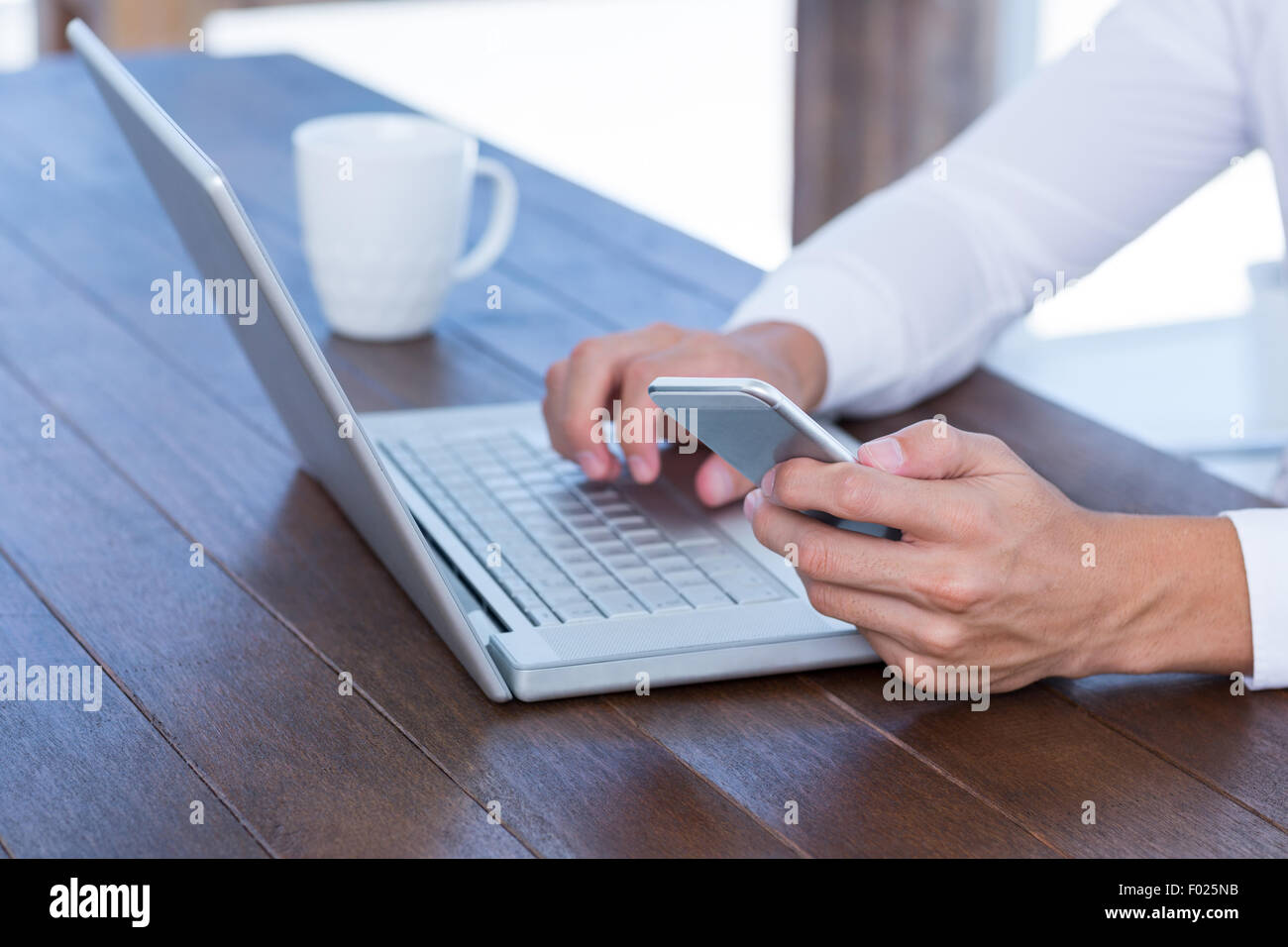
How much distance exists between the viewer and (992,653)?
0.70 metres

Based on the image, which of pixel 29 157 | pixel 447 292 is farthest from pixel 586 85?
pixel 447 292

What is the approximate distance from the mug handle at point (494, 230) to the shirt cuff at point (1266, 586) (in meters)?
0.69

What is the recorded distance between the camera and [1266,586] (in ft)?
2.43

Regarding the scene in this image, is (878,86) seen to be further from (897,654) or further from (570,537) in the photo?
(897,654)

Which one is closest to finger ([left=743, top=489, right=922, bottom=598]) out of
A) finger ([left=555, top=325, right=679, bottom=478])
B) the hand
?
the hand

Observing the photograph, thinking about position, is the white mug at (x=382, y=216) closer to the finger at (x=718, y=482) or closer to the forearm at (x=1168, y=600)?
the finger at (x=718, y=482)

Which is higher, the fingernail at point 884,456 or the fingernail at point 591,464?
the fingernail at point 884,456

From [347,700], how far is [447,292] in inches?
23.7

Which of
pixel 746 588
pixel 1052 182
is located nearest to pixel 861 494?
pixel 746 588

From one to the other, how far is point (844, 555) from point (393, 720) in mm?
215

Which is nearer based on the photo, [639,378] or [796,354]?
[639,378]

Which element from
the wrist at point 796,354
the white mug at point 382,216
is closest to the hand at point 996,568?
the wrist at point 796,354

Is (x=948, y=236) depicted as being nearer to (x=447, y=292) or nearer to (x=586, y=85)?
(x=447, y=292)

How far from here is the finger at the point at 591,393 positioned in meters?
0.90
